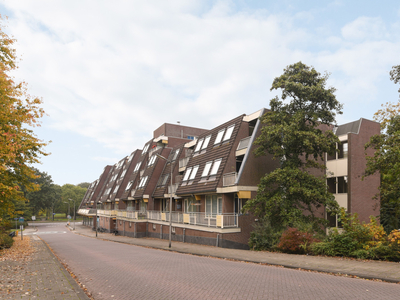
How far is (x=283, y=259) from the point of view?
1526 cm

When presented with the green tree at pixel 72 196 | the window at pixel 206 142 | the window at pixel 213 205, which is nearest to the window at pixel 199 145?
the window at pixel 206 142

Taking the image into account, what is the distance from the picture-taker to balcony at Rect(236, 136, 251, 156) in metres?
24.8

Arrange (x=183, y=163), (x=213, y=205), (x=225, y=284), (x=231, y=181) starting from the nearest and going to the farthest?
(x=225, y=284) < (x=231, y=181) < (x=213, y=205) < (x=183, y=163)

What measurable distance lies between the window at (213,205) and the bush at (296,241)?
9.40m

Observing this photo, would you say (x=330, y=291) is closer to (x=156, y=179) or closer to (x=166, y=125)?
(x=156, y=179)

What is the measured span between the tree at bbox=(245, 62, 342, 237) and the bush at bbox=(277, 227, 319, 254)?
1.69m

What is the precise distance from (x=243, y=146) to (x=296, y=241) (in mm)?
9832

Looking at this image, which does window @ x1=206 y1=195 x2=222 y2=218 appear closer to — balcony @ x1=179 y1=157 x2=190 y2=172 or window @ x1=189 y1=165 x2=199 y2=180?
window @ x1=189 y1=165 x2=199 y2=180

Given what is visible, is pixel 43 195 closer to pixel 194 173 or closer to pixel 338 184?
pixel 194 173

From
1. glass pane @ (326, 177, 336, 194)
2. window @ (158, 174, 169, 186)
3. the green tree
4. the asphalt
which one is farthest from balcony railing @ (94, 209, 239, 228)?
the green tree

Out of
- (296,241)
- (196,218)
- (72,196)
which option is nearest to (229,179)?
(196,218)

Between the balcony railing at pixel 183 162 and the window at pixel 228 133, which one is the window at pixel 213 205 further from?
the balcony railing at pixel 183 162

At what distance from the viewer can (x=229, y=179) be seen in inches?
956

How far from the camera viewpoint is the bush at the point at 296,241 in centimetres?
1697
